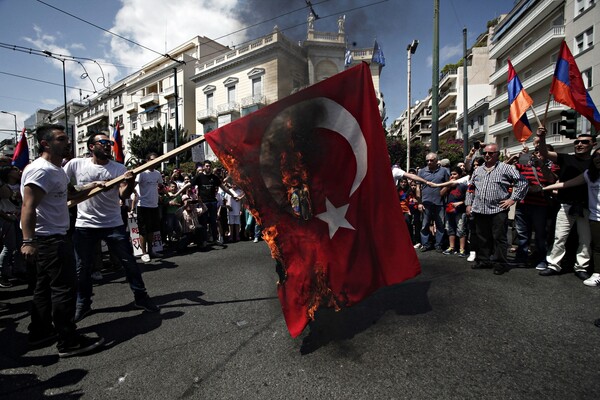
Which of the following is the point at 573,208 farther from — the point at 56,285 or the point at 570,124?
the point at 56,285

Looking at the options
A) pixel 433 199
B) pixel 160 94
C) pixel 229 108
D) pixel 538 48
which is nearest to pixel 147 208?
pixel 433 199

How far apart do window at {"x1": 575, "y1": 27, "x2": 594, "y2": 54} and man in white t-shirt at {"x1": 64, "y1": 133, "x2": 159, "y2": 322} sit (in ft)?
103

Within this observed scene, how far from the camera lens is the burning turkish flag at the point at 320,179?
2.78 m

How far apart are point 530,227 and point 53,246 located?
6489 mm

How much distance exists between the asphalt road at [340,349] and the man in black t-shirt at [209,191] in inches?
145

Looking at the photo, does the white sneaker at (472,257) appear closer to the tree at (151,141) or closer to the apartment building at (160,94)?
the tree at (151,141)

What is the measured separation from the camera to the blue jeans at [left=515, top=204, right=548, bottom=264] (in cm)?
501

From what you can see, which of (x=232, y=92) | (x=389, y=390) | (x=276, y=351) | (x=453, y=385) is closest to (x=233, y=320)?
(x=276, y=351)

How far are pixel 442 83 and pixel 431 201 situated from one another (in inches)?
2263

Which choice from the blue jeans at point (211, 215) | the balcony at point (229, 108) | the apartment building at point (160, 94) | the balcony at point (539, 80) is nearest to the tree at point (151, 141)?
the apartment building at point (160, 94)

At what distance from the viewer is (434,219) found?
20.6 ft

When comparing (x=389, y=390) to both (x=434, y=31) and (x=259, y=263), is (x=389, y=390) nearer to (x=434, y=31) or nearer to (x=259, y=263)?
(x=259, y=263)

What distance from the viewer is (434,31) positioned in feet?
32.9

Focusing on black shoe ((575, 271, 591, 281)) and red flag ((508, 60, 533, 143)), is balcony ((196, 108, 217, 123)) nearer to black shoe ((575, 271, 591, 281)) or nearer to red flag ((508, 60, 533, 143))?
red flag ((508, 60, 533, 143))
